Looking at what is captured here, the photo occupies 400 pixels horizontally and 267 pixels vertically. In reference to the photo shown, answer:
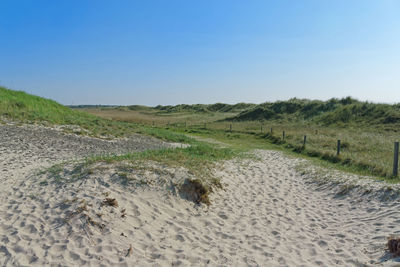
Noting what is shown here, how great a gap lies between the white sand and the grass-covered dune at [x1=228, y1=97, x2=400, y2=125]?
27.1 m

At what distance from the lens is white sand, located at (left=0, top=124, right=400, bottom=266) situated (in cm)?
501

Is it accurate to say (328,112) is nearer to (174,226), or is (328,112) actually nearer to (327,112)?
(327,112)

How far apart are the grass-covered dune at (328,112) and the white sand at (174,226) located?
27.1m

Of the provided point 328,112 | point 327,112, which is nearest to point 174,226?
point 328,112

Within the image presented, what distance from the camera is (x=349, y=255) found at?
17.4ft

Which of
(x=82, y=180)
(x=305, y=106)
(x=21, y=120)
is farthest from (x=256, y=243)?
(x=305, y=106)

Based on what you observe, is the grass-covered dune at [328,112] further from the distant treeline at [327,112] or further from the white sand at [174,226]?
the white sand at [174,226]

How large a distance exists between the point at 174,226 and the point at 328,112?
130 feet

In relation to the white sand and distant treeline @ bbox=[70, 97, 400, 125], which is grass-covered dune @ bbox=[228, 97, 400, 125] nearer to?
distant treeline @ bbox=[70, 97, 400, 125]

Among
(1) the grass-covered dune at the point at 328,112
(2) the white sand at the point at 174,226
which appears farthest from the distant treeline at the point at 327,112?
(2) the white sand at the point at 174,226

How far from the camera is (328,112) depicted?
41062 millimetres

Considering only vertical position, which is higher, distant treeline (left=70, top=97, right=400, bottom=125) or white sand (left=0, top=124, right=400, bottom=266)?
distant treeline (left=70, top=97, right=400, bottom=125)

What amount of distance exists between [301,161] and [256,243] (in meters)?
9.61

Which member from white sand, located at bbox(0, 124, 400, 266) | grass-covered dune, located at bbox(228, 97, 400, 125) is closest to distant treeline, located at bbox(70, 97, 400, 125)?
grass-covered dune, located at bbox(228, 97, 400, 125)
